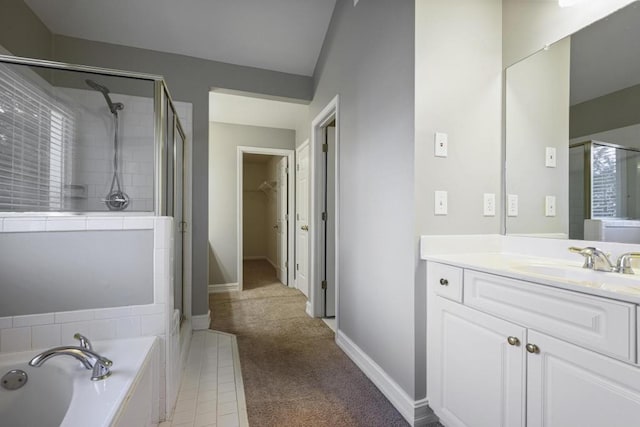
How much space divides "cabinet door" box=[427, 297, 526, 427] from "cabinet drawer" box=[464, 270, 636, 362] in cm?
6

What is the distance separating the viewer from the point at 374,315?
1.88 metres

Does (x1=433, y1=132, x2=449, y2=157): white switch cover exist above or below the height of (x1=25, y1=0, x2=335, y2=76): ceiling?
below

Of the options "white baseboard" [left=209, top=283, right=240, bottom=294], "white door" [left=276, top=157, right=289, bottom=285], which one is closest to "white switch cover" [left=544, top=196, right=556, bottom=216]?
"white door" [left=276, top=157, right=289, bottom=285]

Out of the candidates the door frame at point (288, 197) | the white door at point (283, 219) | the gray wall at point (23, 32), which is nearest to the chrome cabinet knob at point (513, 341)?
the gray wall at point (23, 32)

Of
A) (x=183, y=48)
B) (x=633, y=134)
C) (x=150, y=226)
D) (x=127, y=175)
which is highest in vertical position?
(x=183, y=48)

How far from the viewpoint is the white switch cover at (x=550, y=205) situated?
1502 mm

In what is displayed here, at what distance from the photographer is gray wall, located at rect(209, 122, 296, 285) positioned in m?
4.07

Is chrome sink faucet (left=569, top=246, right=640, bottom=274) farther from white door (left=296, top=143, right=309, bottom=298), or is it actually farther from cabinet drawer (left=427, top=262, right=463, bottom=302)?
white door (left=296, top=143, right=309, bottom=298)

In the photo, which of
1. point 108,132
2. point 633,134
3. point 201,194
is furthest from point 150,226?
point 633,134

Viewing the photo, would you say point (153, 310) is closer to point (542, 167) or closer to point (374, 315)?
point (374, 315)

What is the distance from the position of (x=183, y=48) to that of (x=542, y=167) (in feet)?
9.69

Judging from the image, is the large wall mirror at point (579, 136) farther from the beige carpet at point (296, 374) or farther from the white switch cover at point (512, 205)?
the beige carpet at point (296, 374)

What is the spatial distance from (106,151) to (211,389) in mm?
1633

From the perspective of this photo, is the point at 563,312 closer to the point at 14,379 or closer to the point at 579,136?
the point at 579,136
